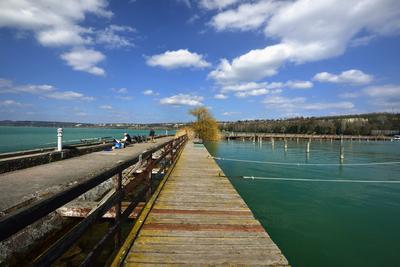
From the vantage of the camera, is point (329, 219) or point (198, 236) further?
point (329, 219)

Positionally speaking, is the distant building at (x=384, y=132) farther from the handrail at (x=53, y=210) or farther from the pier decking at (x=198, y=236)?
the handrail at (x=53, y=210)

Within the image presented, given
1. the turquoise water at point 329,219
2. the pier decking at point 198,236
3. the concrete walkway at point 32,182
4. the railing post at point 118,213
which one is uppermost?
the railing post at point 118,213

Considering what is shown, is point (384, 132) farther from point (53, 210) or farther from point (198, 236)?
point (53, 210)

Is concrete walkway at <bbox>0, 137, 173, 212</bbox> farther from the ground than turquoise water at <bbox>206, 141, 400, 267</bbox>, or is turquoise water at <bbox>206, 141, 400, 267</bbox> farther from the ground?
concrete walkway at <bbox>0, 137, 173, 212</bbox>

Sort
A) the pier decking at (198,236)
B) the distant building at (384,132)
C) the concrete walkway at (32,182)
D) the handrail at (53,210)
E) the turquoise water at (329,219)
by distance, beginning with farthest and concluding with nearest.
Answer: the distant building at (384,132) → the turquoise water at (329,219) → the concrete walkway at (32,182) → the pier decking at (198,236) → the handrail at (53,210)

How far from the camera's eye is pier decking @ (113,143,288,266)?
333 cm

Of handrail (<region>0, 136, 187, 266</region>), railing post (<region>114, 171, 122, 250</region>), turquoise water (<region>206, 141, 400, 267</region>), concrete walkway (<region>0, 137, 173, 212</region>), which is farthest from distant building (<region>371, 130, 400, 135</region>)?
handrail (<region>0, 136, 187, 266</region>)

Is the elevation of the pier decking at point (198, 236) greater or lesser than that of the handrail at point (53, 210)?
lesser

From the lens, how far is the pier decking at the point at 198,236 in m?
3.33

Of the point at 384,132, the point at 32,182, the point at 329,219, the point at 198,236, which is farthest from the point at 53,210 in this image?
the point at 384,132

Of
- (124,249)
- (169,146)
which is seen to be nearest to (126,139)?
(169,146)

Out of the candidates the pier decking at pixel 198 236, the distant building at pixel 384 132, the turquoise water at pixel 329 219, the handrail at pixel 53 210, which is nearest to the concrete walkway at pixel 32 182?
the pier decking at pixel 198 236

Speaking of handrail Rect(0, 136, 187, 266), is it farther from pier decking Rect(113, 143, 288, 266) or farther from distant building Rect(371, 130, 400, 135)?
distant building Rect(371, 130, 400, 135)

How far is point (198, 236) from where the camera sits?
160 inches
